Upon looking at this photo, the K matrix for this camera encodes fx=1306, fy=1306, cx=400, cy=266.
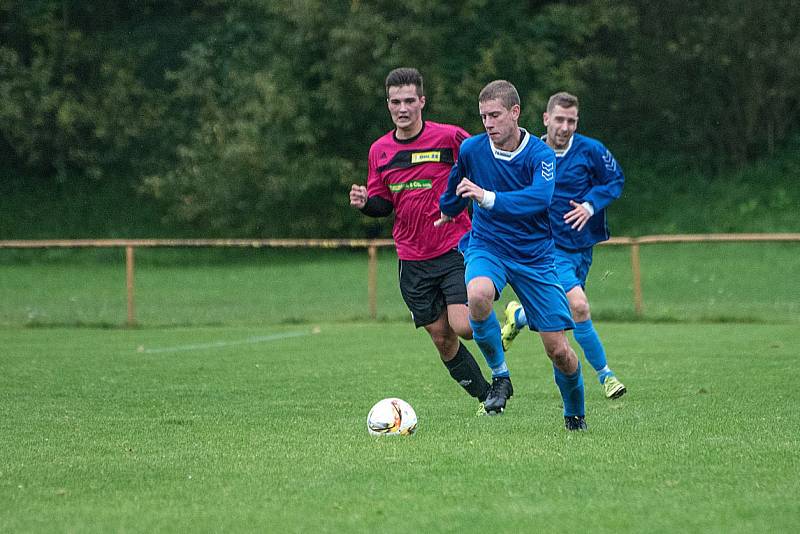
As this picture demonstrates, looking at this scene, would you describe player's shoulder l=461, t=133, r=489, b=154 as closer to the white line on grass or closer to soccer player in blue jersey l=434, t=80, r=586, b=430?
soccer player in blue jersey l=434, t=80, r=586, b=430

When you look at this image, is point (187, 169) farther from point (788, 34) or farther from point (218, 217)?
point (788, 34)

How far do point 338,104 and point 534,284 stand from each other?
23.7 metres

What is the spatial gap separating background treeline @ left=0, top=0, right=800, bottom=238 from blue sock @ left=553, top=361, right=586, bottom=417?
21977 mm

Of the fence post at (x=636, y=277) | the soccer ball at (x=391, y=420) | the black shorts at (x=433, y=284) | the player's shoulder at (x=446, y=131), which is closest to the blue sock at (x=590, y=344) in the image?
the black shorts at (x=433, y=284)

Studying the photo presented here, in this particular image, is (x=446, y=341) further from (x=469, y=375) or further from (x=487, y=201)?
(x=487, y=201)

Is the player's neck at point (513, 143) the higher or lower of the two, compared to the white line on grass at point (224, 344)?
higher

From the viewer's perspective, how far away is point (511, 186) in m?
7.75

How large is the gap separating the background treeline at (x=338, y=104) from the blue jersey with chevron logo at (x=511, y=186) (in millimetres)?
21903

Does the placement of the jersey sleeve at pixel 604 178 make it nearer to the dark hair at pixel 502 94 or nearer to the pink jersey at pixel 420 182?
the pink jersey at pixel 420 182

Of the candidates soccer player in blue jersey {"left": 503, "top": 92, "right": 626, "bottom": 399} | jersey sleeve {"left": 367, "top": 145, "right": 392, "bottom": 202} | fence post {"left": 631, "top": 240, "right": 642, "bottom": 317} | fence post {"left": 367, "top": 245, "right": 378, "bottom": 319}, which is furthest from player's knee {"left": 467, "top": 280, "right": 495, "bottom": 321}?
fence post {"left": 367, "top": 245, "right": 378, "bottom": 319}

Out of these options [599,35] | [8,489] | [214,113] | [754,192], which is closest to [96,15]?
[214,113]

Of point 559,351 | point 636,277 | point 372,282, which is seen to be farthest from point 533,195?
point 372,282

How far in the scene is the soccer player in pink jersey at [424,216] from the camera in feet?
28.7

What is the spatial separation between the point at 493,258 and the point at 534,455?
1.54 meters
